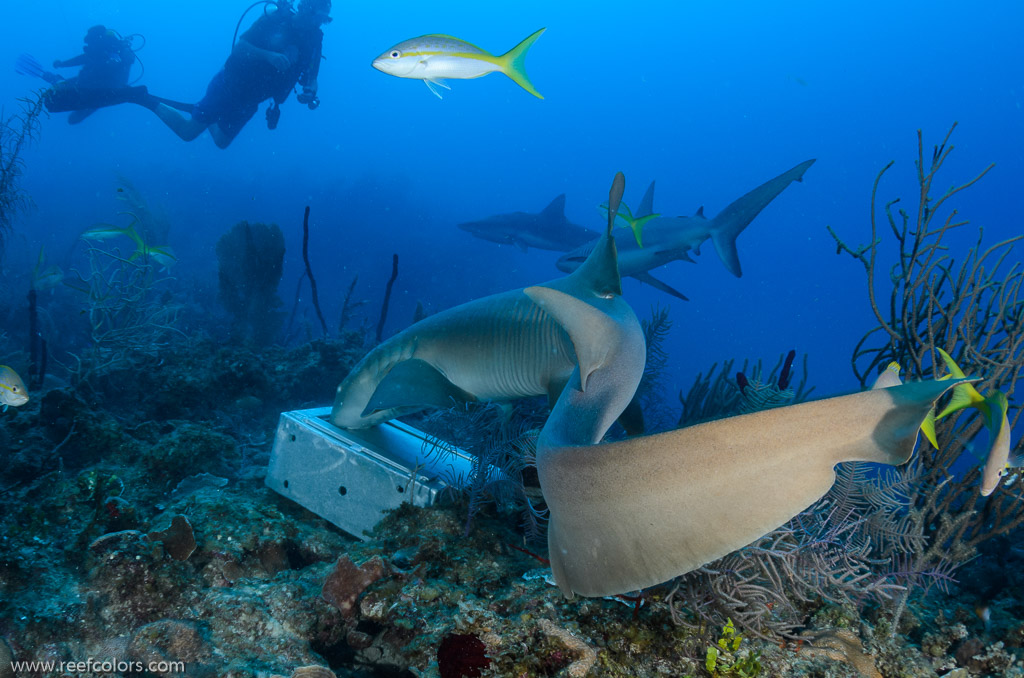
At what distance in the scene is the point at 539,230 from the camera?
1522 centimetres

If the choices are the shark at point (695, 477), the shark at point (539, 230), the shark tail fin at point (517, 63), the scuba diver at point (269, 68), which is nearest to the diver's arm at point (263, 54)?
the scuba diver at point (269, 68)

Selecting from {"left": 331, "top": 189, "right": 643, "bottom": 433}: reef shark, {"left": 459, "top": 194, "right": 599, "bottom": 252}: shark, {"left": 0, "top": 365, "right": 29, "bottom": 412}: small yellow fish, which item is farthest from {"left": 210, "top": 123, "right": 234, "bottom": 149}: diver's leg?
{"left": 331, "top": 189, "right": 643, "bottom": 433}: reef shark

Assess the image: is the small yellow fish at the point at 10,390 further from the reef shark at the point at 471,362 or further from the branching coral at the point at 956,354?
the branching coral at the point at 956,354

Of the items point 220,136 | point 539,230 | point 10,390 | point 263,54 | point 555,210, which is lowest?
point 10,390

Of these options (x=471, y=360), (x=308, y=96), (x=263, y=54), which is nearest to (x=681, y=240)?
(x=471, y=360)

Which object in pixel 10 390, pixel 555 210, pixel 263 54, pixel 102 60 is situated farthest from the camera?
pixel 102 60

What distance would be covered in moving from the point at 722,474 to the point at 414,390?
2.36 meters

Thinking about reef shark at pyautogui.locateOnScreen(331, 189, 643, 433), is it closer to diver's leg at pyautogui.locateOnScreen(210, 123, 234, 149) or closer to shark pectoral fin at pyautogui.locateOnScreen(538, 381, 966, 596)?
shark pectoral fin at pyautogui.locateOnScreen(538, 381, 966, 596)

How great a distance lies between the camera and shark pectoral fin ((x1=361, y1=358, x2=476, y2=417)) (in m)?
3.12

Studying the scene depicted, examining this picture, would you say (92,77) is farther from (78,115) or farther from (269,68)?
(269,68)

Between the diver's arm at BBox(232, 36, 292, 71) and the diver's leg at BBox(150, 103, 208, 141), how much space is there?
2.68 meters

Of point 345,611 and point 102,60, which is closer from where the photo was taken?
point 345,611

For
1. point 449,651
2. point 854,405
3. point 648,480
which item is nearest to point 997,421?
point 854,405

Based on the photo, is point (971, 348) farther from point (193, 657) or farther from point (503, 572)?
point (193, 657)
